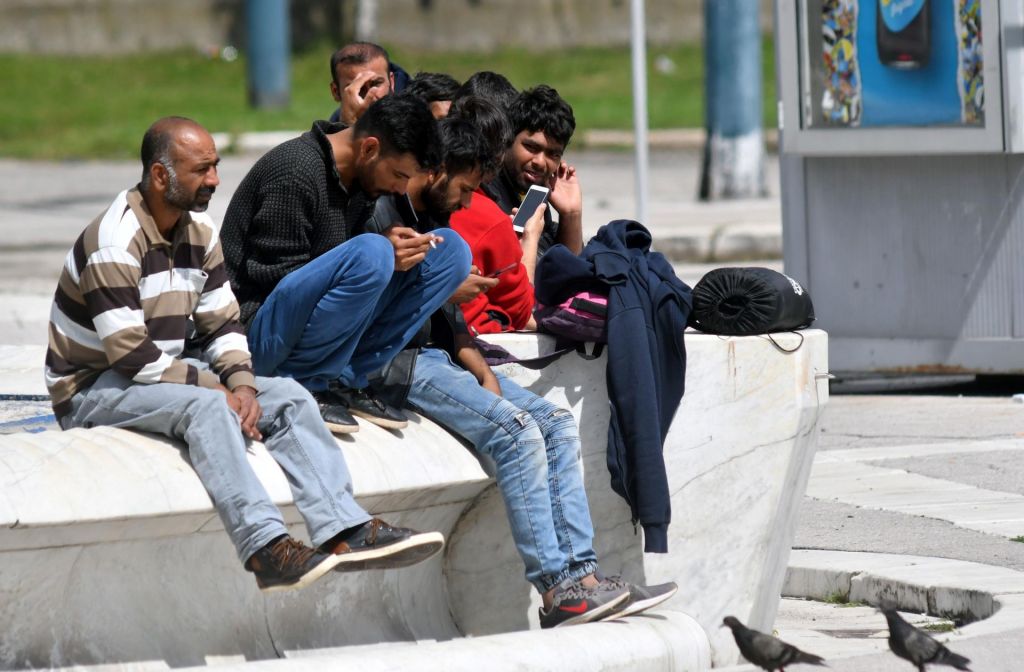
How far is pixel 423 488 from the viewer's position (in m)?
4.44

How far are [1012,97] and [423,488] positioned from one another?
4442 mm

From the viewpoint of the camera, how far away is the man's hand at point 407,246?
4410 mm

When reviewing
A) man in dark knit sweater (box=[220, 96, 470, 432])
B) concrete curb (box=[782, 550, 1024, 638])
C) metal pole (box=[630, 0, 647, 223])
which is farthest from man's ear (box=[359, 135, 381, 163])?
metal pole (box=[630, 0, 647, 223])

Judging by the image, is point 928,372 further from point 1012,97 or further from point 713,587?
point 713,587

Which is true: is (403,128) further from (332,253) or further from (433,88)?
(433,88)

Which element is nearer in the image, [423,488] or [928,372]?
[423,488]

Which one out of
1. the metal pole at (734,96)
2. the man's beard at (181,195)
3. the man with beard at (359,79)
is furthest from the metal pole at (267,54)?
the man's beard at (181,195)

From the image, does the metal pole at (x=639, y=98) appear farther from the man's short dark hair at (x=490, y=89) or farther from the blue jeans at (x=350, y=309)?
the blue jeans at (x=350, y=309)

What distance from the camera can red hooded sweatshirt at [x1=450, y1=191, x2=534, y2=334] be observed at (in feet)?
16.4

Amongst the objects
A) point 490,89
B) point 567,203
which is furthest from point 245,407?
point 490,89

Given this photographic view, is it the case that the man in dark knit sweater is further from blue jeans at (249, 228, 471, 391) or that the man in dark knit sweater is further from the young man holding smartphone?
the young man holding smartphone

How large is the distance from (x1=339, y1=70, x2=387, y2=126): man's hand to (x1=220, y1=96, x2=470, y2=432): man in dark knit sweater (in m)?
1.27

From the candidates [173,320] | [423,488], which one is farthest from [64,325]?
[423,488]

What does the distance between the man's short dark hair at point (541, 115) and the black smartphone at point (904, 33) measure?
3.36 metres
